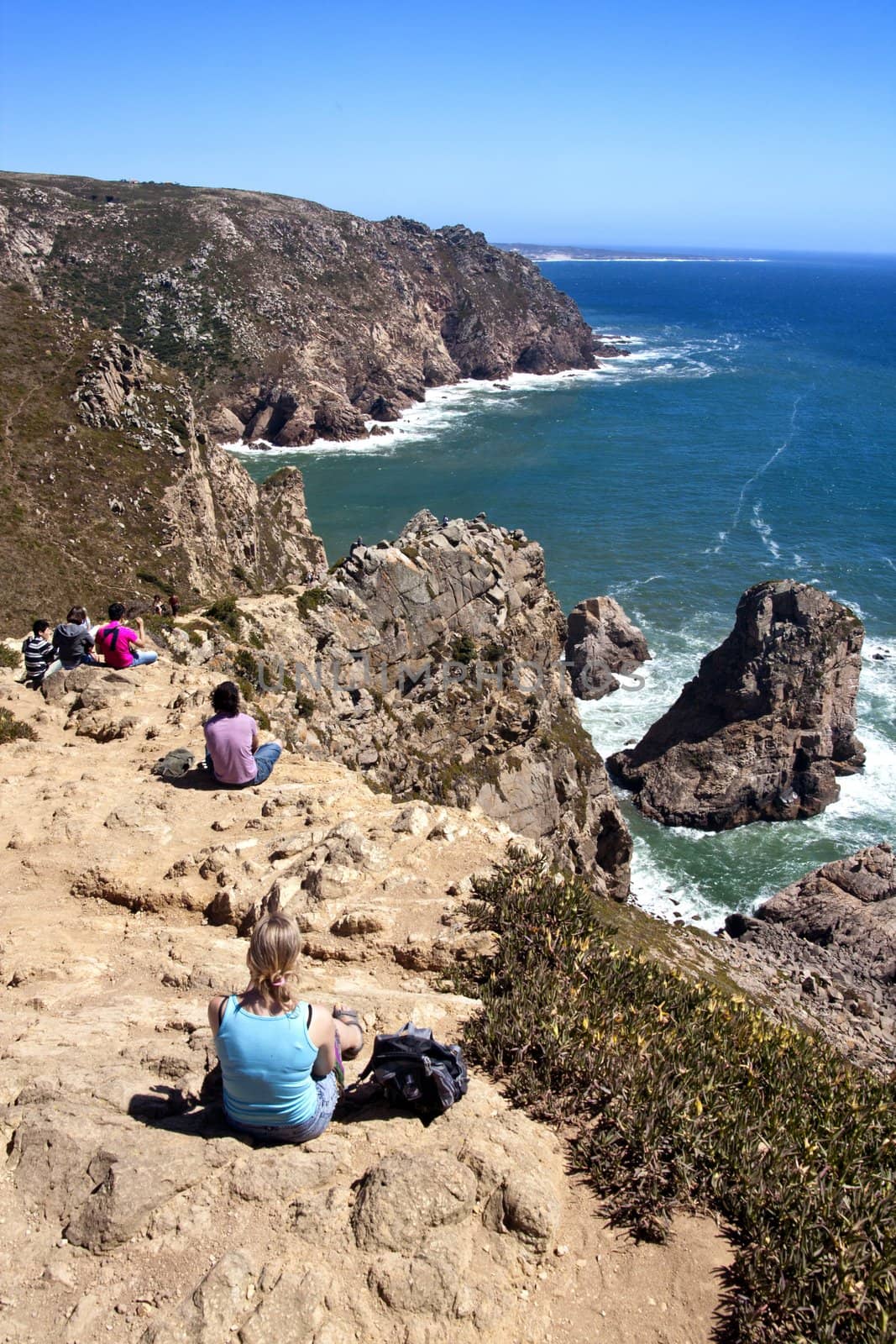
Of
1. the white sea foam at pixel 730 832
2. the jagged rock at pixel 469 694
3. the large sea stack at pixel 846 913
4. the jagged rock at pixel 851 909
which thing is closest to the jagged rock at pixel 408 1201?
the jagged rock at pixel 469 694

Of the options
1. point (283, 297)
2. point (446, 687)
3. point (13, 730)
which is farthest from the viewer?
point (283, 297)

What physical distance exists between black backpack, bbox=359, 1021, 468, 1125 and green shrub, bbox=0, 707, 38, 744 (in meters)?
9.98

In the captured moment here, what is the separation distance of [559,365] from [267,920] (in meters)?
172

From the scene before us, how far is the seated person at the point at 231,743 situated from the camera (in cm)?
1174

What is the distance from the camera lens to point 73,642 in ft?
53.7

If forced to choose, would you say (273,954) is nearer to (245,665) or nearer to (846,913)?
(245,665)

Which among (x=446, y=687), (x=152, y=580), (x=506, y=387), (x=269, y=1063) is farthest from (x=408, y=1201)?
(x=506, y=387)

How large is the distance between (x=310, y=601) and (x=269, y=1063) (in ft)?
79.1

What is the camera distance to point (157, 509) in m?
51.3

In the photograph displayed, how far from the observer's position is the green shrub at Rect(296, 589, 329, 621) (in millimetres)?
28453

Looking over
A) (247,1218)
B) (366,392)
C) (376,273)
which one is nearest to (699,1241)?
(247,1218)

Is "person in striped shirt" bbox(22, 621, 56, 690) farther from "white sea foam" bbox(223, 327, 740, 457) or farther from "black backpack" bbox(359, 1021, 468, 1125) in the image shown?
"white sea foam" bbox(223, 327, 740, 457)

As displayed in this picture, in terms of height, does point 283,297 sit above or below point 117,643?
above

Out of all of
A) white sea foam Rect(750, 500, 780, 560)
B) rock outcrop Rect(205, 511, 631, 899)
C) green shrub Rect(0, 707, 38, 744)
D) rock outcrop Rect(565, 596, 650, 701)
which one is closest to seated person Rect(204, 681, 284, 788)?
green shrub Rect(0, 707, 38, 744)
